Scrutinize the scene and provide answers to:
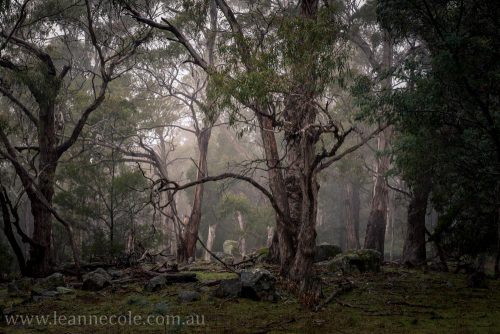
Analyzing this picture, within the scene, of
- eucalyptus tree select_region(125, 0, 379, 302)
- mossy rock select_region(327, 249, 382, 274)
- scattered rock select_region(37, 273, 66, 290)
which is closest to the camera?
eucalyptus tree select_region(125, 0, 379, 302)

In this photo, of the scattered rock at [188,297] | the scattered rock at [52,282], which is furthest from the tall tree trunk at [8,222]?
the scattered rock at [188,297]

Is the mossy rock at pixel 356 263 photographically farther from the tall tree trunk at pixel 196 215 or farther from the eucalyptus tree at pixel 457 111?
the tall tree trunk at pixel 196 215

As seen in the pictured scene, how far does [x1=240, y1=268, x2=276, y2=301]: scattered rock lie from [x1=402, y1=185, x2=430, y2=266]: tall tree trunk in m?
8.14

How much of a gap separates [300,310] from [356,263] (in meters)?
5.26

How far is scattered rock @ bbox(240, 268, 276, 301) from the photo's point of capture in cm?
678

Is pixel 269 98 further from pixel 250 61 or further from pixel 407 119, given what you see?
pixel 407 119

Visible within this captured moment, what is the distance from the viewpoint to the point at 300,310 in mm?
6129

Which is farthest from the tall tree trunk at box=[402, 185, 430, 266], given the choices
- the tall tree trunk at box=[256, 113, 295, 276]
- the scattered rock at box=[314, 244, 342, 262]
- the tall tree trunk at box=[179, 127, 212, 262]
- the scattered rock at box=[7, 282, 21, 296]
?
the scattered rock at box=[7, 282, 21, 296]

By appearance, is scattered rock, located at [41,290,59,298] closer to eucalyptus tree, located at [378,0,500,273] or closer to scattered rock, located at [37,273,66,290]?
scattered rock, located at [37,273,66,290]

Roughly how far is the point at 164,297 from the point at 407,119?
588cm

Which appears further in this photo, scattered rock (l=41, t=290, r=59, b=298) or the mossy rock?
the mossy rock

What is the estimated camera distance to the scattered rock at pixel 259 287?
22.2 ft

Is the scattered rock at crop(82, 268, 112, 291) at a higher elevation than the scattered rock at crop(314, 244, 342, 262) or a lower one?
lower

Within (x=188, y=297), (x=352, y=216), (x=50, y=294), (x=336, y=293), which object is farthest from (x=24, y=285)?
(x=352, y=216)
